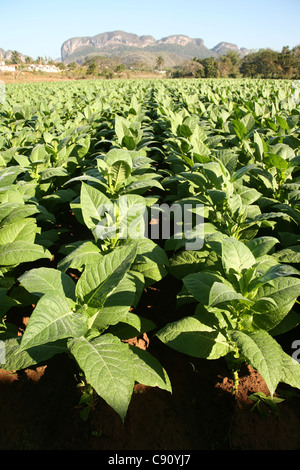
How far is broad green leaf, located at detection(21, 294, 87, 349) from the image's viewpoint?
3.98 feet

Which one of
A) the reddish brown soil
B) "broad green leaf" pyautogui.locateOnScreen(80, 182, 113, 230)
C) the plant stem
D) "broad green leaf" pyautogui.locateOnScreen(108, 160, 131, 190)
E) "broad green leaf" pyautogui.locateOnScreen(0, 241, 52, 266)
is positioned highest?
"broad green leaf" pyautogui.locateOnScreen(108, 160, 131, 190)

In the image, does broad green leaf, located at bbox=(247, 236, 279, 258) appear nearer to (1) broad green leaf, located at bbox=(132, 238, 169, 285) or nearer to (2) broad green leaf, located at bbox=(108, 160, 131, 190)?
(1) broad green leaf, located at bbox=(132, 238, 169, 285)

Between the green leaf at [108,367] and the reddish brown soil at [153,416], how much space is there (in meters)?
0.62

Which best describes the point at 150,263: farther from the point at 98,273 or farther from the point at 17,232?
the point at 17,232

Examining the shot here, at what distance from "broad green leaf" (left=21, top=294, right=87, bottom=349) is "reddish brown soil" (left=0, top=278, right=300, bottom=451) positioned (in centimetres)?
73

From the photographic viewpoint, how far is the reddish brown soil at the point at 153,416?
5.38ft

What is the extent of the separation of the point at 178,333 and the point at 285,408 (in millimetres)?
847

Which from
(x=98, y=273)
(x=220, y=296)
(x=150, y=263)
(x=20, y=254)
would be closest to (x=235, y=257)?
(x=220, y=296)

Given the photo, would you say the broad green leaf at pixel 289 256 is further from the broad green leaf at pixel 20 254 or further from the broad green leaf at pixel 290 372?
the broad green leaf at pixel 20 254

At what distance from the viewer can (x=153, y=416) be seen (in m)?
1.77

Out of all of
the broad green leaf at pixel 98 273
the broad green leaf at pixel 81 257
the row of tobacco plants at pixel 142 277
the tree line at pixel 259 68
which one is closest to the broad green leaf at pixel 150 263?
the row of tobacco plants at pixel 142 277

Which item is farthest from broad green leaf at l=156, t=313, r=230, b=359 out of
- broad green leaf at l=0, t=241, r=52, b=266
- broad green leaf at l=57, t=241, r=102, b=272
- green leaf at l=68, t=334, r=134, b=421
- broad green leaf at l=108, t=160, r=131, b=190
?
broad green leaf at l=108, t=160, r=131, b=190

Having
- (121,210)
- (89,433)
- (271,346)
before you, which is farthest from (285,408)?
(121,210)
